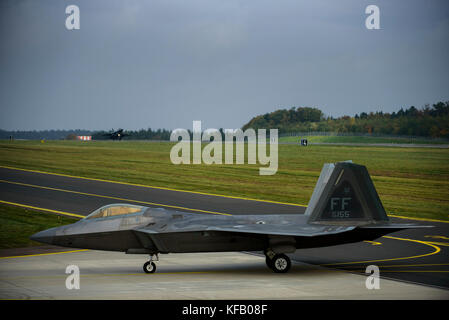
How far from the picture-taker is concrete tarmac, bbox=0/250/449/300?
1741cm

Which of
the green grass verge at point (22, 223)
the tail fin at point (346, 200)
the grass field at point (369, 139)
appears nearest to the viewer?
the tail fin at point (346, 200)

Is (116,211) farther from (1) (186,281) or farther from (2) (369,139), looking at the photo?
(2) (369,139)

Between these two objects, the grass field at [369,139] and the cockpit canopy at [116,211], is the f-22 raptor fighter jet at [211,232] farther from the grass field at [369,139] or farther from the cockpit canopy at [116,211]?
the grass field at [369,139]

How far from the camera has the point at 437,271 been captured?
2200 cm

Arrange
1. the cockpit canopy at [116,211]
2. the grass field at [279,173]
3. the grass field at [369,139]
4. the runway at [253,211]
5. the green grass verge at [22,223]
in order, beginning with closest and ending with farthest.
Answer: the cockpit canopy at [116,211]
the runway at [253,211]
the green grass verge at [22,223]
the grass field at [279,173]
the grass field at [369,139]

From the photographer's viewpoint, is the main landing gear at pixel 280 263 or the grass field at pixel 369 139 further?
the grass field at pixel 369 139

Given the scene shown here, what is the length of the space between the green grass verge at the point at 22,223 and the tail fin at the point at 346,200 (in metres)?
14.9

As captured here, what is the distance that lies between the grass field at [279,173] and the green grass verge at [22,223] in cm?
1718

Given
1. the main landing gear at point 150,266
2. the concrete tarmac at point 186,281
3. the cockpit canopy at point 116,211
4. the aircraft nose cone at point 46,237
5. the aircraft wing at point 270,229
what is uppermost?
the cockpit canopy at point 116,211

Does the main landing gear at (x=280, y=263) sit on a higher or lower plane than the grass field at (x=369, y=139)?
lower

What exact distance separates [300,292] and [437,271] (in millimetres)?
7226

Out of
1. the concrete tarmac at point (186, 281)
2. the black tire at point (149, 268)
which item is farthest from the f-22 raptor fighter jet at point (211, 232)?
the concrete tarmac at point (186, 281)

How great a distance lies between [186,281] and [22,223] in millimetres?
17154

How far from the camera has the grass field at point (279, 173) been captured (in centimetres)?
4809
